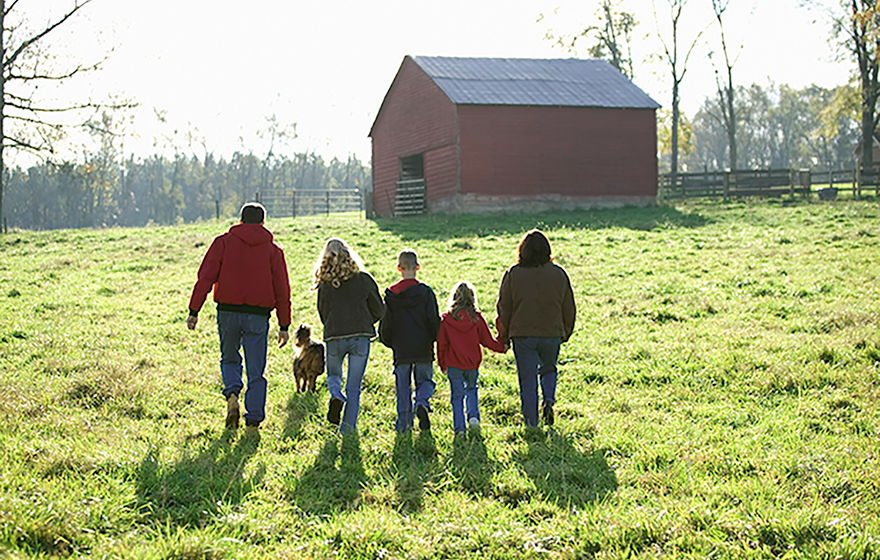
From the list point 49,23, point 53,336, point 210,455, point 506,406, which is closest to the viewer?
point 210,455

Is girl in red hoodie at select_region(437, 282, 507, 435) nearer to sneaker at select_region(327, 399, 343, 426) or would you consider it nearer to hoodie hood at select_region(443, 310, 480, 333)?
hoodie hood at select_region(443, 310, 480, 333)

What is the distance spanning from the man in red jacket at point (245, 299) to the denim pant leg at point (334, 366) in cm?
37

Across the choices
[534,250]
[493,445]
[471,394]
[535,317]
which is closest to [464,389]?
[471,394]

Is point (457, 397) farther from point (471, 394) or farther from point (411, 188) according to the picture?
point (411, 188)

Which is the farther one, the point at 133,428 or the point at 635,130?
the point at 635,130

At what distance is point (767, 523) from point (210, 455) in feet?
12.0

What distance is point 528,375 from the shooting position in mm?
6438

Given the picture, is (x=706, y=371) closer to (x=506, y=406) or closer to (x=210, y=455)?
(x=506, y=406)

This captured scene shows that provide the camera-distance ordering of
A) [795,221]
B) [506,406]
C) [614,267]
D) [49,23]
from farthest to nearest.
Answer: [49,23], [795,221], [614,267], [506,406]

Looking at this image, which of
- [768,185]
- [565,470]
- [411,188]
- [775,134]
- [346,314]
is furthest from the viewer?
[775,134]

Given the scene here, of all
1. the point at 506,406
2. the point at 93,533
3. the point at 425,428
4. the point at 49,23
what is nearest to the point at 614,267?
the point at 506,406

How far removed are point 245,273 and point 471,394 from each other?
210 cm

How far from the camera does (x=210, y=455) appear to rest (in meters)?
5.45

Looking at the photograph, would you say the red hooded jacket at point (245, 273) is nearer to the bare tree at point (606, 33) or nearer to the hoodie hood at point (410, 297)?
the hoodie hood at point (410, 297)
